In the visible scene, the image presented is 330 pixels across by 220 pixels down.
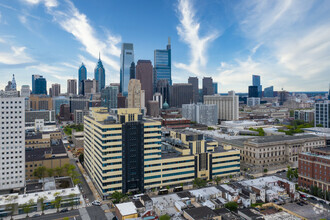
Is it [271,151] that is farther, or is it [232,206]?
[271,151]

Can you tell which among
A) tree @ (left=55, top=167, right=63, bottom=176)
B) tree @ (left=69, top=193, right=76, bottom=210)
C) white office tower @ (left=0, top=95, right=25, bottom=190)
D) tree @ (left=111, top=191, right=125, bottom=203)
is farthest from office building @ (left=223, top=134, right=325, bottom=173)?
white office tower @ (left=0, top=95, right=25, bottom=190)

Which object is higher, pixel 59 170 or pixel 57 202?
pixel 59 170

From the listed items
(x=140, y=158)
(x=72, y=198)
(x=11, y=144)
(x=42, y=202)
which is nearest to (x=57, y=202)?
(x=42, y=202)

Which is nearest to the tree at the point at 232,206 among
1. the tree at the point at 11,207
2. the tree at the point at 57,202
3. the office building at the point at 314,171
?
the office building at the point at 314,171

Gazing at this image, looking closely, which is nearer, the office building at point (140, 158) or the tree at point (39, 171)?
the office building at point (140, 158)

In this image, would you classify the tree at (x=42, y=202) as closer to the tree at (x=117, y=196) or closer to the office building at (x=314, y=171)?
the tree at (x=117, y=196)

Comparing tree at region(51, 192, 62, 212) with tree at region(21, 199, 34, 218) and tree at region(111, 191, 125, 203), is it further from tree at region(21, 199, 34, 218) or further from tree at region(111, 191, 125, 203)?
tree at region(111, 191, 125, 203)

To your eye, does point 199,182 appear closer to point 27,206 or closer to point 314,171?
point 314,171

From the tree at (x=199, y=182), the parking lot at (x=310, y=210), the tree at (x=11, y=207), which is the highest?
the tree at (x=199, y=182)
